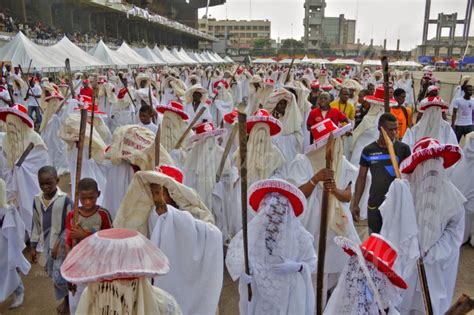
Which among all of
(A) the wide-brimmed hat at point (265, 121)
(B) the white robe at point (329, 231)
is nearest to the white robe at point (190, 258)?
(B) the white robe at point (329, 231)

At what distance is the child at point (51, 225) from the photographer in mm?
4246

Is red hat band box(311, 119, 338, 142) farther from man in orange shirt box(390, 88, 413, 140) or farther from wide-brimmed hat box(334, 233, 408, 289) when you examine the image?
man in orange shirt box(390, 88, 413, 140)

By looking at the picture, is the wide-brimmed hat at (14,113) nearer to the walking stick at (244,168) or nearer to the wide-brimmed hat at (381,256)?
the walking stick at (244,168)

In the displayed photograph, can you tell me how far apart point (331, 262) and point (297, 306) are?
931 mm

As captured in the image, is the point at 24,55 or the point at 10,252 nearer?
the point at 10,252

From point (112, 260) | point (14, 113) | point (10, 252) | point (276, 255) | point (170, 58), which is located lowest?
point (10, 252)

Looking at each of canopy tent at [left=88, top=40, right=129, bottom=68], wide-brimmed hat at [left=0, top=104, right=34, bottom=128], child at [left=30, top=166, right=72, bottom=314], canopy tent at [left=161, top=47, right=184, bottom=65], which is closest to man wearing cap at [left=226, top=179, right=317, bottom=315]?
child at [left=30, top=166, right=72, bottom=314]

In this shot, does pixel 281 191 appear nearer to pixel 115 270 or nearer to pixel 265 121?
pixel 115 270

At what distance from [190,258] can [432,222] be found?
6.58ft

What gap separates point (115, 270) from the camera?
2176mm

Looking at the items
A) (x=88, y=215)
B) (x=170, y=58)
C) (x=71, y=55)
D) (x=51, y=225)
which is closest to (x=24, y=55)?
(x=71, y=55)

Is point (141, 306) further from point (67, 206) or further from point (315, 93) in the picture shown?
point (315, 93)

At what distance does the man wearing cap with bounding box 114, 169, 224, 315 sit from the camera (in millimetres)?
3506

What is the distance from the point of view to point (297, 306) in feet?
11.8
